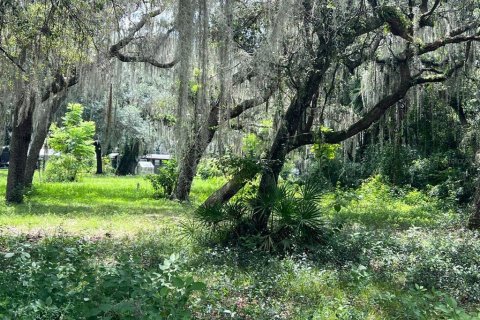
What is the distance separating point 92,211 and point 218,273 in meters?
6.44

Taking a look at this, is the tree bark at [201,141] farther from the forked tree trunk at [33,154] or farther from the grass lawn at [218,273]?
the forked tree trunk at [33,154]

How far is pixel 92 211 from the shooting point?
11.5 m

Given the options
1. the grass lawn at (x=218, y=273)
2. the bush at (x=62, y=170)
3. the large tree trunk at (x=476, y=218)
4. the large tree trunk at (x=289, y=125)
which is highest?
the large tree trunk at (x=289, y=125)

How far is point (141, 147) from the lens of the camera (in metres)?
30.9

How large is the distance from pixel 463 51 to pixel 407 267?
6.25 metres

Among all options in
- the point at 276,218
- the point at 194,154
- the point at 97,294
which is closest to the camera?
the point at 97,294

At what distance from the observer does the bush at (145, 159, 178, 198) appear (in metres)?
15.2

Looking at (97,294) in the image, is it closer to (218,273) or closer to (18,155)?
(218,273)

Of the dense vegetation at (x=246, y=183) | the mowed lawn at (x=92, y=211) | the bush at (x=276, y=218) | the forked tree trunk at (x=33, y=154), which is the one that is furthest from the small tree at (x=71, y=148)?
the bush at (x=276, y=218)

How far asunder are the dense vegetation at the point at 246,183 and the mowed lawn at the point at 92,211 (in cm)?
7

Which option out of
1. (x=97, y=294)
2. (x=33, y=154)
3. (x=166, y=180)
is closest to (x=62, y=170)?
(x=33, y=154)

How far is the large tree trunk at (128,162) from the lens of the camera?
34475 millimetres

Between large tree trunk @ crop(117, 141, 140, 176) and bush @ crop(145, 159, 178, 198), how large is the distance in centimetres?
1866

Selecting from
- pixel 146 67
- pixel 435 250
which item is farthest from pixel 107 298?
pixel 146 67
